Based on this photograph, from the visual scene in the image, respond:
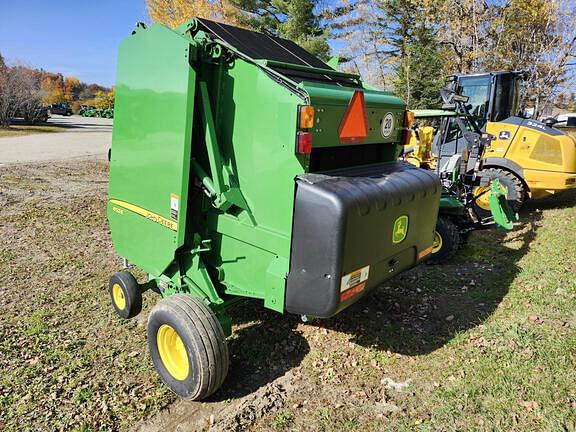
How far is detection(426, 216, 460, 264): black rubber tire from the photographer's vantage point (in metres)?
5.30

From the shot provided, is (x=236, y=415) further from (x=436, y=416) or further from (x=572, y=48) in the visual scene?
(x=572, y=48)

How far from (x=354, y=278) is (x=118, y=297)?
89.9 inches

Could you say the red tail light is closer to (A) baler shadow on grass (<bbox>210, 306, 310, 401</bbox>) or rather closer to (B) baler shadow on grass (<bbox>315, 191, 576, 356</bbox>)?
(A) baler shadow on grass (<bbox>210, 306, 310, 401</bbox>)

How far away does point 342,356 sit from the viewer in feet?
11.2

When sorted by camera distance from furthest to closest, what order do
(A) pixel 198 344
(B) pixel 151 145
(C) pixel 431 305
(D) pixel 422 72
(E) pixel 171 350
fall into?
(D) pixel 422 72
(C) pixel 431 305
(B) pixel 151 145
(E) pixel 171 350
(A) pixel 198 344

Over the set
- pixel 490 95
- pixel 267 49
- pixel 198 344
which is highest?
pixel 490 95

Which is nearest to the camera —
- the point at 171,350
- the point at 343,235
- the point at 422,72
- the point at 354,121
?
the point at 343,235

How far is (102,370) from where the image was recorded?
3.23 m

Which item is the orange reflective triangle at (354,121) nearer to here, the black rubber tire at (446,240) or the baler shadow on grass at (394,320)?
the baler shadow on grass at (394,320)

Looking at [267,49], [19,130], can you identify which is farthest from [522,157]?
[19,130]

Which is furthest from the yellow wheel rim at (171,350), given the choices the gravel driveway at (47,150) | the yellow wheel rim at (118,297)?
the gravel driveway at (47,150)

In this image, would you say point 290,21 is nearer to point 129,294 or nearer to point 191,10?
point 191,10

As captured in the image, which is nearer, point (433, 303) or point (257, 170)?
point (257, 170)

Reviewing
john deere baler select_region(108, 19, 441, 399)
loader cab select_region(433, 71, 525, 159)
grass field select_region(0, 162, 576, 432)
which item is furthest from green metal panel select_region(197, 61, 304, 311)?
loader cab select_region(433, 71, 525, 159)
